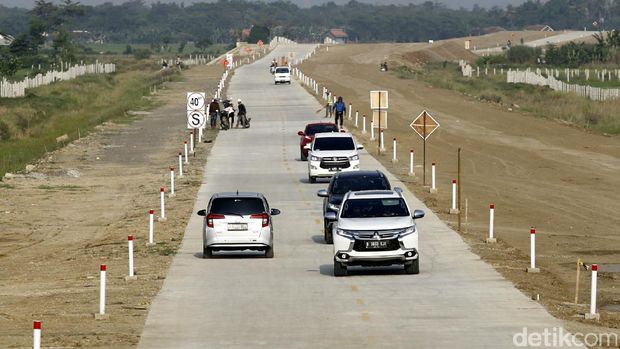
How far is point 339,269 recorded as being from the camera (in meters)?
27.0

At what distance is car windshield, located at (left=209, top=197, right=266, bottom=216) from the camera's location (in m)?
30.2

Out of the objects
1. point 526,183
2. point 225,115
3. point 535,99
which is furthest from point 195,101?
point 535,99

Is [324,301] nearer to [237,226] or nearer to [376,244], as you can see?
[376,244]

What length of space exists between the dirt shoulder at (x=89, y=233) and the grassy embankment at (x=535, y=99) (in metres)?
22.4

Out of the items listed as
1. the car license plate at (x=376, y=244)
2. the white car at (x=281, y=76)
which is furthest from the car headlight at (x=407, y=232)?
the white car at (x=281, y=76)

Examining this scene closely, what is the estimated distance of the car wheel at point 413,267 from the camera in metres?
26.9

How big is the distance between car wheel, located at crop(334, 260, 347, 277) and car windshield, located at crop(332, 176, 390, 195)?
646 centimetres

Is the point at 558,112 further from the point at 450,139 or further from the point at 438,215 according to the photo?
the point at 438,215

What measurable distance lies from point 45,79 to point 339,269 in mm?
96289

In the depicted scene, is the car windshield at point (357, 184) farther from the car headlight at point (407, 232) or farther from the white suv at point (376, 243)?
the car headlight at point (407, 232)

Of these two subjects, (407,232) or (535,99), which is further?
(535,99)

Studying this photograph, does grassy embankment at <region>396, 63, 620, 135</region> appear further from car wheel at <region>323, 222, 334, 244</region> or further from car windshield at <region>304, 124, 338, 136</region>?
car wheel at <region>323, 222, 334, 244</region>

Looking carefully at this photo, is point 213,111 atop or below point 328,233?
below

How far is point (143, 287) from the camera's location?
25906mm
